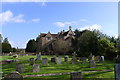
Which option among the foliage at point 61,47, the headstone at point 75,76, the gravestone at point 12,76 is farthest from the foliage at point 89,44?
the gravestone at point 12,76

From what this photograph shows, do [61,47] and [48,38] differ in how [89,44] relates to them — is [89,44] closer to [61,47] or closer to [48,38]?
[61,47]

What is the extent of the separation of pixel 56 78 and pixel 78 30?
196 feet

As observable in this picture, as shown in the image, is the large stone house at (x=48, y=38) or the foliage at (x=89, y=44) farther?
the large stone house at (x=48, y=38)

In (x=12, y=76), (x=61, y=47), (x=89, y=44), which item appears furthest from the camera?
(x=61, y=47)

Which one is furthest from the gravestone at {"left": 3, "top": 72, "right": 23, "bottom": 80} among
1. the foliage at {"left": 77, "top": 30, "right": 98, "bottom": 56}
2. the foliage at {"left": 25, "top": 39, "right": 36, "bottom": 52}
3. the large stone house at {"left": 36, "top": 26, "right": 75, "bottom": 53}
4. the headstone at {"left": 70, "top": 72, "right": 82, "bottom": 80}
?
the foliage at {"left": 25, "top": 39, "right": 36, "bottom": 52}

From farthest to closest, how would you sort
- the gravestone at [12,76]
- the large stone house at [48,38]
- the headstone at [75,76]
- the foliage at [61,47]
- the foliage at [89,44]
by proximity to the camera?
the large stone house at [48,38] → the foliage at [61,47] → the foliage at [89,44] → the headstone at [75,76] → the gravestone at [12,76]

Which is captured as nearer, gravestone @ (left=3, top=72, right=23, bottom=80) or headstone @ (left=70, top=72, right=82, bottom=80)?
gravestone @ (left=3, top=72, right=23, bottom=80)

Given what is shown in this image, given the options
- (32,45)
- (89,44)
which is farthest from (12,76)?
(32,45)

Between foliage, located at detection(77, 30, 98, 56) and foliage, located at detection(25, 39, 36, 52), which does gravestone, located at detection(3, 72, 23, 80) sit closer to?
foliage, located at detection(77, 30, 98, 56)

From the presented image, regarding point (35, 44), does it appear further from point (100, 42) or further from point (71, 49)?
point (100, 42)

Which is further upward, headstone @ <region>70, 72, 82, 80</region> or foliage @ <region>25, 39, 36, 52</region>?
foliage @ <region>25, 39, 36, 52</region>

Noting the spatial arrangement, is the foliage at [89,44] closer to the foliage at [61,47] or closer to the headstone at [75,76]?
the foliage at [61,47]

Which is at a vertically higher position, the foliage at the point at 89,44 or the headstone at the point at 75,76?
the foliage at the point at 89,44

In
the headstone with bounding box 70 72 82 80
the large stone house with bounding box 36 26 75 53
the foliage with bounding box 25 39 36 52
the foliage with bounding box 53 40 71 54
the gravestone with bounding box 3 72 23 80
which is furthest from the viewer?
the foliage with bounding box 25 39 36 52
